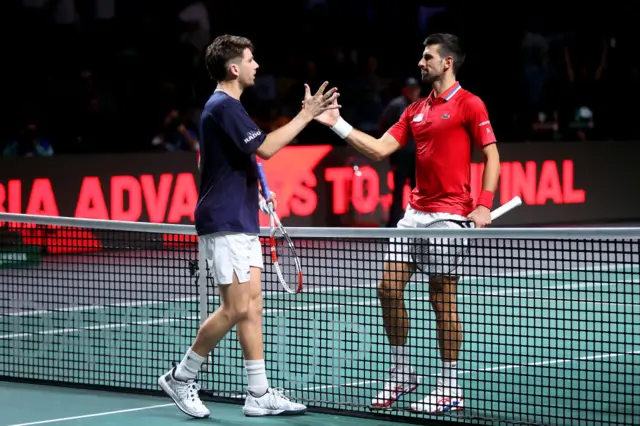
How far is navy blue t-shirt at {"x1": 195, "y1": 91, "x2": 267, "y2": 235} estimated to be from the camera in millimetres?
6453

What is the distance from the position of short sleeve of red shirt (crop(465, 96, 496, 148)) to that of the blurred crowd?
7961 millimetres

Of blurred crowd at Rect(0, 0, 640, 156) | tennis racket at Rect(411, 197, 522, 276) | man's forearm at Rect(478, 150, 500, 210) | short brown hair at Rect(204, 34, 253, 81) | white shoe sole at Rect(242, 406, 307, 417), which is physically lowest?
white shoe sole at Rect(242, 406, 307, 417)

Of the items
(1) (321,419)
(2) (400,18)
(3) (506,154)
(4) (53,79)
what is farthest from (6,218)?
(2) (400,18)

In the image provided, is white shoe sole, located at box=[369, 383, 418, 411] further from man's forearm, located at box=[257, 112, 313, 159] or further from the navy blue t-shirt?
man's forearm, located at box=[257, 112, 313, 159]

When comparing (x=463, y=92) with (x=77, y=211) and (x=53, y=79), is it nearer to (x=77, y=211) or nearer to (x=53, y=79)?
(x=77, y=211)

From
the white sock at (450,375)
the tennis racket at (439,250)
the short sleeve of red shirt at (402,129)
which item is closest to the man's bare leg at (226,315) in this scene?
the tennis racket at (439,250)

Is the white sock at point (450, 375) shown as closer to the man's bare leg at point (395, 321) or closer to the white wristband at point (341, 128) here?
the man's bare leg at point (395, 321)

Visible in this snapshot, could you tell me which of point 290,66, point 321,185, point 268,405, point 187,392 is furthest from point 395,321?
point 290,66

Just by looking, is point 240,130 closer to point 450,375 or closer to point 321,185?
point 450,375

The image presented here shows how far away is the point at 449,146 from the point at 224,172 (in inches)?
51.9

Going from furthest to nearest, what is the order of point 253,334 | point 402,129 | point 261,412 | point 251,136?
point 402,129 < point 261,412 < point 253,334 < point 251,136

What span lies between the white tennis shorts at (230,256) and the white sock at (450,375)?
1210mm

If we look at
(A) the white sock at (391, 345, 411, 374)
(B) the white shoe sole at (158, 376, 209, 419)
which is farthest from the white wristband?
(B) the white shoe sole at (158, 376, 209, 419)

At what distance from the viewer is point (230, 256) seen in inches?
255
